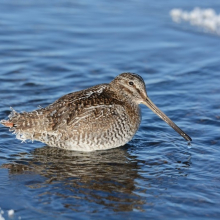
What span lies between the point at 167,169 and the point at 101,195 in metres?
1.39

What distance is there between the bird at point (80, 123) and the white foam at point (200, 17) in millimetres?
7564

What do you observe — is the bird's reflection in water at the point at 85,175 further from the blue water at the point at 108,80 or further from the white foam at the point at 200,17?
the white foam at the point at 200,17

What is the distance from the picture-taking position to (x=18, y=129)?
27.2ft

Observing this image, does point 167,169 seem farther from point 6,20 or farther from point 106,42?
point 6,20

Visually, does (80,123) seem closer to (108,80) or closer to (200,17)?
(108,80)

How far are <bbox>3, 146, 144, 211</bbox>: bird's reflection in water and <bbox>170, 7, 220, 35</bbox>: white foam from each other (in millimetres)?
7913

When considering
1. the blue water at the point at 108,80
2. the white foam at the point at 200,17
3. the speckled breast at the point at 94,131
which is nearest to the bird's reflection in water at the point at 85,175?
the blue water at the point at 108,80

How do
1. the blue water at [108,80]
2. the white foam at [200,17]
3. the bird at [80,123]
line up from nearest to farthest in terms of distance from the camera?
the blue water at [108,80] → the bird at [80,123] → the white foam at [200,17]

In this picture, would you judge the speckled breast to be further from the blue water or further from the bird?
the blue water

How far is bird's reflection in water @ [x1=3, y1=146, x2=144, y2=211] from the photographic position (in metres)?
7.02

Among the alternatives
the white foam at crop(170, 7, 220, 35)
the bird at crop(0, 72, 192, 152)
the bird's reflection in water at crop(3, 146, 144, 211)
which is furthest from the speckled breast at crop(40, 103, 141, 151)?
the white foam at crop(170, 7, 220, 35)

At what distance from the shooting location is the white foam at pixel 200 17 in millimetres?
15602

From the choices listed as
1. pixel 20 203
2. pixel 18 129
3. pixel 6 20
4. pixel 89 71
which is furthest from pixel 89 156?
pixel 6 20

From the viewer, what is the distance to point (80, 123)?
331 inches
